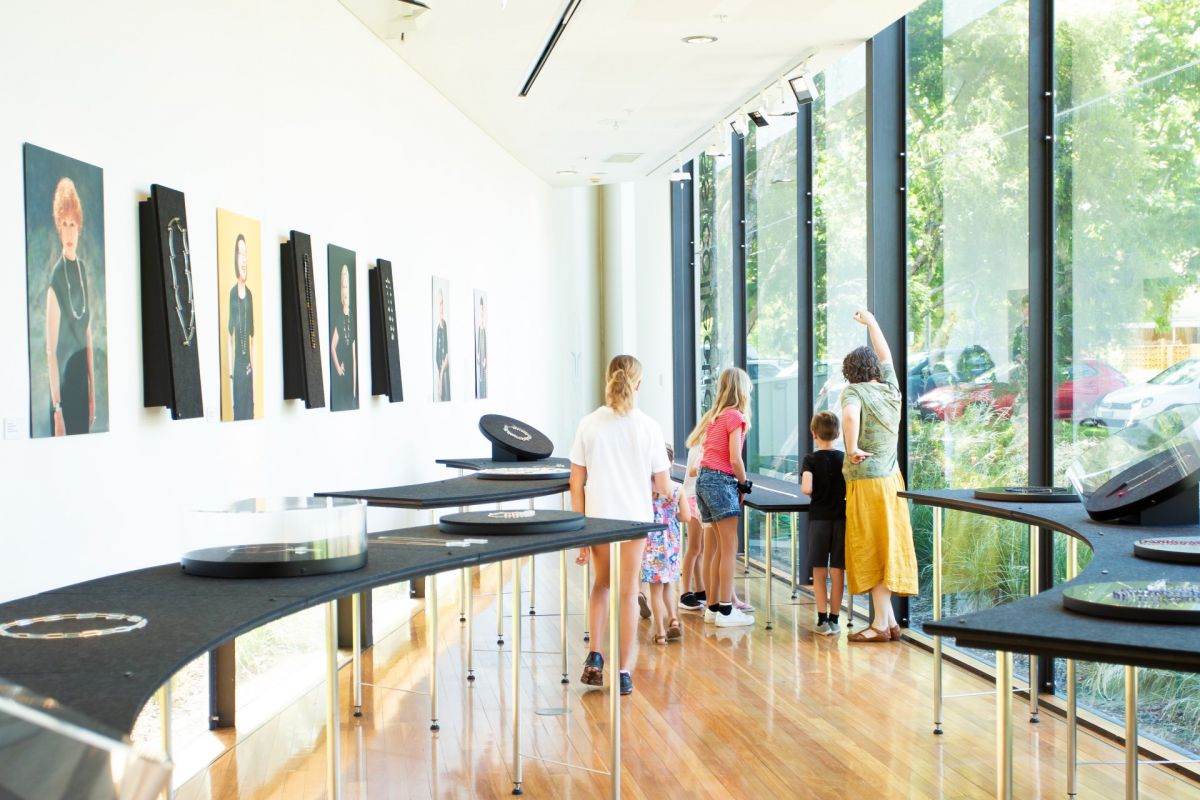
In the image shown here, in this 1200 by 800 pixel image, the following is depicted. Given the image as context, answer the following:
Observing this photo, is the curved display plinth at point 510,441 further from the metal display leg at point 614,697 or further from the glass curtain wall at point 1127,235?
the metal display leg at point 614,697

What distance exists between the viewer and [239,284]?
524 cm

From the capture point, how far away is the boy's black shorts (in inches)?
289

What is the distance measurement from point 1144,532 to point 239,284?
12.0ft

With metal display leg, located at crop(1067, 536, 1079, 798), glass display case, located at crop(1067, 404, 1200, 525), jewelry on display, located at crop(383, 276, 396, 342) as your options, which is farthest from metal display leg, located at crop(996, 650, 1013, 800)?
jewelry on display, located at crop(383, 276, 396, 342)

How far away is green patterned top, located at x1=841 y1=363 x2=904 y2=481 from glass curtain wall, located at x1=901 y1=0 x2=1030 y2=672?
0.95 ft

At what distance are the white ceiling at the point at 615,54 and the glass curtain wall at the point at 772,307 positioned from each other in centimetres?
55

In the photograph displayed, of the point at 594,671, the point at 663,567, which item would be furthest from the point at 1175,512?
the point at 663,567

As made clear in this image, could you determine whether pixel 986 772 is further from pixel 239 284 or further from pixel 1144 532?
pixel 239 284

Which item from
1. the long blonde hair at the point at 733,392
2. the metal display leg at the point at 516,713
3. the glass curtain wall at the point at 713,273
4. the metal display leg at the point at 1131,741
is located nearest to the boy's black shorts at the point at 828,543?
the long blonde hair at the point at 733,392

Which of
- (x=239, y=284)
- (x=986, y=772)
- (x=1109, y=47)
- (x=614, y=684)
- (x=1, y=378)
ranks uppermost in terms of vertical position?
(x=1109, y=47)

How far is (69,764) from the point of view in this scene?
118 cm

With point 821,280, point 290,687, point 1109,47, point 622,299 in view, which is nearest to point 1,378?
point 290,687

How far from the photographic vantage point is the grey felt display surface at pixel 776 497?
7.84 meters

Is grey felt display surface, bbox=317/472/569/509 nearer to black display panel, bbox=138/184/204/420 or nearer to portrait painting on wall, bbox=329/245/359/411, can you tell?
portrait painting on wall, bbox=329/245/359/411
